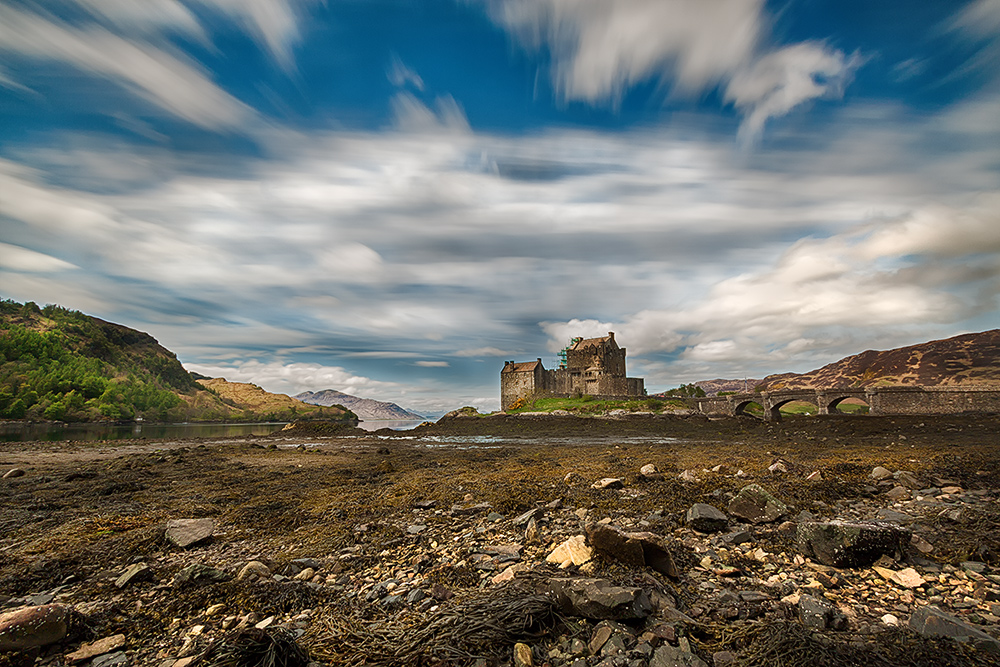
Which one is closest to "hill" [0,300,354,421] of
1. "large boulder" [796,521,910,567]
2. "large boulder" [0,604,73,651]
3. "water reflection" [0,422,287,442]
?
"water reflection" [0,422,287,442]

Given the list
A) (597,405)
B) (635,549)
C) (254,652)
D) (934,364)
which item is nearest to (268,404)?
(597,405)

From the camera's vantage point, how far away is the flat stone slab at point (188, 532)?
5.72 m

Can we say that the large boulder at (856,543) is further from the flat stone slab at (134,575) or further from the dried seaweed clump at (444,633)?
the flat stone slab at (134,575)

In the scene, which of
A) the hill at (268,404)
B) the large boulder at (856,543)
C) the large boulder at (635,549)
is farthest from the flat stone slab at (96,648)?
the hill at (268,404)

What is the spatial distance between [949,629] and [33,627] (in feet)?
22.2

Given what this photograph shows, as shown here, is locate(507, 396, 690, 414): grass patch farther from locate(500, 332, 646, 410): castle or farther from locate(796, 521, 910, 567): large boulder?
locate(796, 521, 910, 567): large boulder

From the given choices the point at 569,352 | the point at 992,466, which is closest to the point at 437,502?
the point at 992,466

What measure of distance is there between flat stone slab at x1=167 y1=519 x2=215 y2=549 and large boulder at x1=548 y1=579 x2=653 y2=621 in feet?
18.0

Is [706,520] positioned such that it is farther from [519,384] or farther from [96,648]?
[519,384]

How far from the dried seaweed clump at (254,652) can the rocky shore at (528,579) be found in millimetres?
12

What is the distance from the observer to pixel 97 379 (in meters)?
84.8

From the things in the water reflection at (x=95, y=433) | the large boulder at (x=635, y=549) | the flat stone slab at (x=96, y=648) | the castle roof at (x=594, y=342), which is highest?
the castle roof at (x=594, y=342)

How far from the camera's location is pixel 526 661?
282 cm

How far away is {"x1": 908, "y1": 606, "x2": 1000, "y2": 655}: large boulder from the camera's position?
99.7 inches
